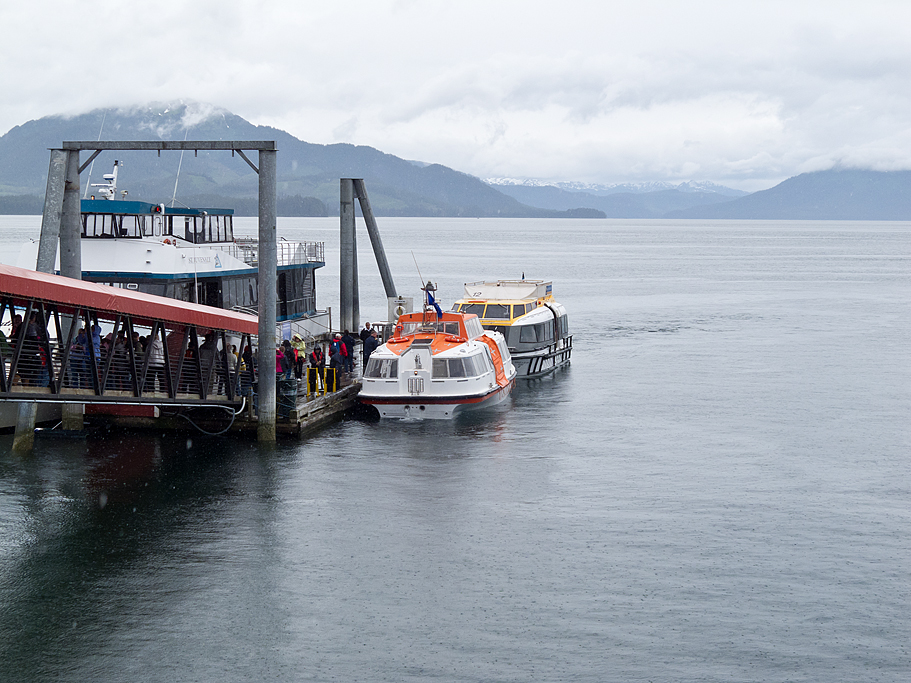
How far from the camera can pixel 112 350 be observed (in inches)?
929

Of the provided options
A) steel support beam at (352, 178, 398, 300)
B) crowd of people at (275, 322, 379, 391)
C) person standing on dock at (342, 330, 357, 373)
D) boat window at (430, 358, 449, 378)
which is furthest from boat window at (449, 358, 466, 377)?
steel support beam at (352, 178, 398, 300)

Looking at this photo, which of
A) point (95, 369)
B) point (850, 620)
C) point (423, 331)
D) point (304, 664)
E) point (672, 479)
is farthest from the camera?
point (423, 331)

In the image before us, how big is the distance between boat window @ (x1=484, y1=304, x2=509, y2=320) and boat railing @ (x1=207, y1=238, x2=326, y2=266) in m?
7.88

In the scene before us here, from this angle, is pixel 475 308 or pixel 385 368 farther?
pixel 475 308

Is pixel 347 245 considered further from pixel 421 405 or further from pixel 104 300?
pixel 104 300

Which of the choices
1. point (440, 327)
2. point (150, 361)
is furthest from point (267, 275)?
point (440, 327)

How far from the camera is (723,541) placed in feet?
67.9

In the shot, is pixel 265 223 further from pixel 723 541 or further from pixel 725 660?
pixel 725 660

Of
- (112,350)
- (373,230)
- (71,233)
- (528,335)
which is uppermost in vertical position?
(373,230)

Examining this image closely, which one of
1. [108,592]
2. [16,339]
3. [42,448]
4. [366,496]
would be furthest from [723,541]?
[42,448]

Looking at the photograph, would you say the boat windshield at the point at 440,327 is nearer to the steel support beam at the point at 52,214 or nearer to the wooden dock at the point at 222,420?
the wooden dock at the point at 222,420

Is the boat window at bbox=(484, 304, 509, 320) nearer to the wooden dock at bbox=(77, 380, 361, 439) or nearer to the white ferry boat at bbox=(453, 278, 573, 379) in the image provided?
the white ferry boat at bbox=(453, 278, 573, 379)

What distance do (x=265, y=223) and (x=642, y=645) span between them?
16.5m

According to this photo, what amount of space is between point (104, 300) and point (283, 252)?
64.4ft
